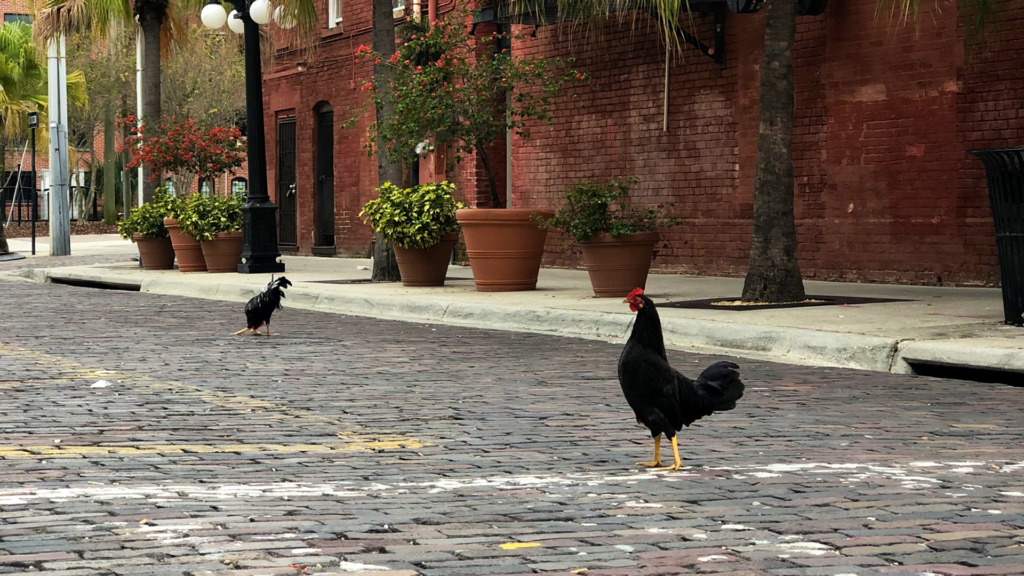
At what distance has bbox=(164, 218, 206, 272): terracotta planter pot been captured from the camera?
2288 centimetres

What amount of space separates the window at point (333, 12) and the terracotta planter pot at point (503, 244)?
44.7 feet

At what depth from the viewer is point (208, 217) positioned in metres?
22.4

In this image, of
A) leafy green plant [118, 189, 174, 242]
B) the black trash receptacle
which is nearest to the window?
leafy green plant [118, 189, 174, 242]

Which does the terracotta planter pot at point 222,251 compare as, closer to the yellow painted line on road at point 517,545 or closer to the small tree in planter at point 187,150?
the small tree in planter at point 187,150

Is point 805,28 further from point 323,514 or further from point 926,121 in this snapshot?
point 323,514

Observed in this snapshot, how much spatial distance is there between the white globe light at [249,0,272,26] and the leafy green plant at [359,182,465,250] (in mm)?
5067

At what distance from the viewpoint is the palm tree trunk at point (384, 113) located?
19.0 m

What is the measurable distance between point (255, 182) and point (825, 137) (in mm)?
9144

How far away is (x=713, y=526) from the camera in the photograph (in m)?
5.00

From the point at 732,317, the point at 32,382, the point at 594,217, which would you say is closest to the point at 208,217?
the point at 594,217

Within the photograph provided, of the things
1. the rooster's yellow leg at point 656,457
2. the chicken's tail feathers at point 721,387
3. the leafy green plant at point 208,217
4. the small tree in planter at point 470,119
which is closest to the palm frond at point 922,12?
the small tree in planter at point 470,119

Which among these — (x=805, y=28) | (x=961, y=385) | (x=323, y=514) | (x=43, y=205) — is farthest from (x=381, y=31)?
(x=43, y=205)

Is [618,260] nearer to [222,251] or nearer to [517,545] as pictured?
[222,251]

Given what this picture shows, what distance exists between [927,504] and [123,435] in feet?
13.1
